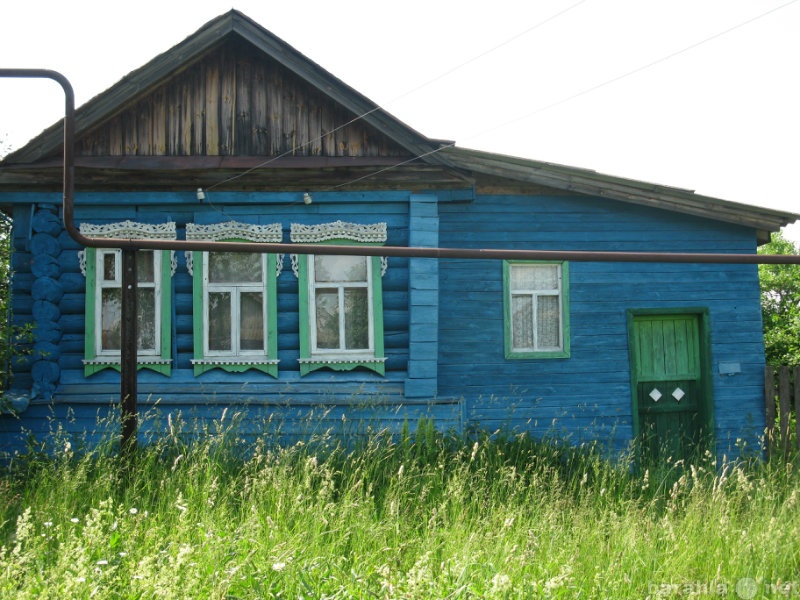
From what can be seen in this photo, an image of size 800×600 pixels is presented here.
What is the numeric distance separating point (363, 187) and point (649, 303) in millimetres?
4002

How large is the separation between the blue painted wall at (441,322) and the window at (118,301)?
5.5 inches

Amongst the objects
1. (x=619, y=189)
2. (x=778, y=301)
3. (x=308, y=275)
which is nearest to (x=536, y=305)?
(x=619, y=189)

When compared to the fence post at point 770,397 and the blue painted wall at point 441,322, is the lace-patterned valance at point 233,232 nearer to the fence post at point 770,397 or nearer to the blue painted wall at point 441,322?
the blue painted wall at point 441,322

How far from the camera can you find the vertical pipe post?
5.12m

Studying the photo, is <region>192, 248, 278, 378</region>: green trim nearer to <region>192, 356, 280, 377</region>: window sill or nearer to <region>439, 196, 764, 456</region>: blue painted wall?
<region>192, 356, 280, 377</region>: window sill

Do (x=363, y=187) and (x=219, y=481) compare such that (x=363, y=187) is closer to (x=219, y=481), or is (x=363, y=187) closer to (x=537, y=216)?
(x=537, y=216)

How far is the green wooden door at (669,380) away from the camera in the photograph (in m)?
9.10

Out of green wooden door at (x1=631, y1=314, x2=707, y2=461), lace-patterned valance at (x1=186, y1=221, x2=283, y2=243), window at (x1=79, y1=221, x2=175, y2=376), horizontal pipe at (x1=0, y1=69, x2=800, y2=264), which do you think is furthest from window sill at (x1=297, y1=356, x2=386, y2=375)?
green wooden door at (x1=631, y1=314, x2=707, y2=461)

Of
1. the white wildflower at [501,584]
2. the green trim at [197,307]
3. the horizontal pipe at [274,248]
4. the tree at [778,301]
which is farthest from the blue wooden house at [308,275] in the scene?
the tree at [778,301]

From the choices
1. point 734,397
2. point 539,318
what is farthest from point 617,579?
point 734,397

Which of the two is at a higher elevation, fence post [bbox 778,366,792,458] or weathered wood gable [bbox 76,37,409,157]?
weathered wood gable [bbox 76,37,409,157]

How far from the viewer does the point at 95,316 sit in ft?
27.5

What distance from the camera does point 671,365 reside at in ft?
30.1

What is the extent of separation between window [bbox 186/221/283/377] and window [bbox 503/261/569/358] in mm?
3016
